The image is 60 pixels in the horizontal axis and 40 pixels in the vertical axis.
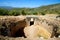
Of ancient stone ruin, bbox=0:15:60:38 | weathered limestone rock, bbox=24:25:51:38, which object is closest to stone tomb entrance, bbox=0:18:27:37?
ancient stone ruin, bbox=0:15:60:38

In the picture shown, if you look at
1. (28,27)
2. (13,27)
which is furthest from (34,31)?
(13,27)

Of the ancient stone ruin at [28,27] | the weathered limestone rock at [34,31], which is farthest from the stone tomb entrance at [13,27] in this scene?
the weathered limestone rock at [34,31]

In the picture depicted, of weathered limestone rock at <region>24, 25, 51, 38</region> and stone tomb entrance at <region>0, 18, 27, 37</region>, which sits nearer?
stone tomb entrance at <region>0, 18, 27, 37</region>

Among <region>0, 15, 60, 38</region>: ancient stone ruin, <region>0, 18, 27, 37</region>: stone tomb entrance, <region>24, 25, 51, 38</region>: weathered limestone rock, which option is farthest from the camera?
<region>24, 25, 51, 38</region>: weathered limestone rock

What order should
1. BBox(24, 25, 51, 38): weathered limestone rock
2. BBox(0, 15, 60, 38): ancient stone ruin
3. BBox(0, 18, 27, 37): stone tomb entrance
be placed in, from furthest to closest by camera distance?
BBox(24, 25, 51, 38): weathered limestone rock < BBox(0, 15, 60, 38): ancient stone ruin < BBox(0, 18, 27, 37): stone tomb entrance

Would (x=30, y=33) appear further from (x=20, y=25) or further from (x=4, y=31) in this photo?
(x=4, y=31)

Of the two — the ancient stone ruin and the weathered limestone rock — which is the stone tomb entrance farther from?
the weathered limestone rock

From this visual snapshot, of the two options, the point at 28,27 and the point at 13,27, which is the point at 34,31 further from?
the point at 13,27

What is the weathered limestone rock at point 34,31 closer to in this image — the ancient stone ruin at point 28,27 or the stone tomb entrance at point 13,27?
the ancient stone ruin at point 28,27

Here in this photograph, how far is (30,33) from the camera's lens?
19734mm

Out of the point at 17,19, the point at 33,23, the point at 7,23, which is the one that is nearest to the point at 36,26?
the point at 33,23

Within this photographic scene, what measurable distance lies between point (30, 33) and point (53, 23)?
2.94m

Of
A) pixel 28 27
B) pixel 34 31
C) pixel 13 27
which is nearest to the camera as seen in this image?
pixel 13 27

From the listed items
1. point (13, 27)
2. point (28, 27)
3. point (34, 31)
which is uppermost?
point (13, 27)
